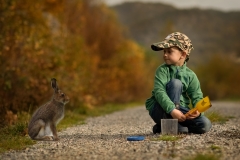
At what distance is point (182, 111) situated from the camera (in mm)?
7602

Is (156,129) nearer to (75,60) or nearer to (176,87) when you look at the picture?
(176,87)

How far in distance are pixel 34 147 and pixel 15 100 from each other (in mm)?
5233

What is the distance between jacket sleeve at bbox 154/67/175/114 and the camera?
7.24 meters

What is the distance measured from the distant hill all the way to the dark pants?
7349cm

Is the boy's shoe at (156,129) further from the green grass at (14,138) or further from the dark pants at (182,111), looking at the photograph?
the green grass at (14,138)

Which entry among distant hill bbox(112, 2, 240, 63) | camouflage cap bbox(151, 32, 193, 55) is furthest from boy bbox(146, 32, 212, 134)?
distant hill bbox(112, 2, 240, 63)

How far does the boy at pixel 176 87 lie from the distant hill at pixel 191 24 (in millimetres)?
73336

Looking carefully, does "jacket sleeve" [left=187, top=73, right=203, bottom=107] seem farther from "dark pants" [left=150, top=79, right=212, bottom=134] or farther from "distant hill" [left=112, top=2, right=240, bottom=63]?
"distant hill" [left=112, top=2, right=240, bottom=63]

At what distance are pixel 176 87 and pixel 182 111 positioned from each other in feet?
1.35

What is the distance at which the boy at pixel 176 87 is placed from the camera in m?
7.50

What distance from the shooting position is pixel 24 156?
20.5 ft

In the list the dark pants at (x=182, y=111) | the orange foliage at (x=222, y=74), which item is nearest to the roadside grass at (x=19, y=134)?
the dark pants at (x=182, y=111)

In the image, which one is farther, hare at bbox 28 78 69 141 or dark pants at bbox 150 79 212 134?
dark pants at bbox 150 79 212 134

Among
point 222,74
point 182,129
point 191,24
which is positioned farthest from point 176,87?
point 191,24
